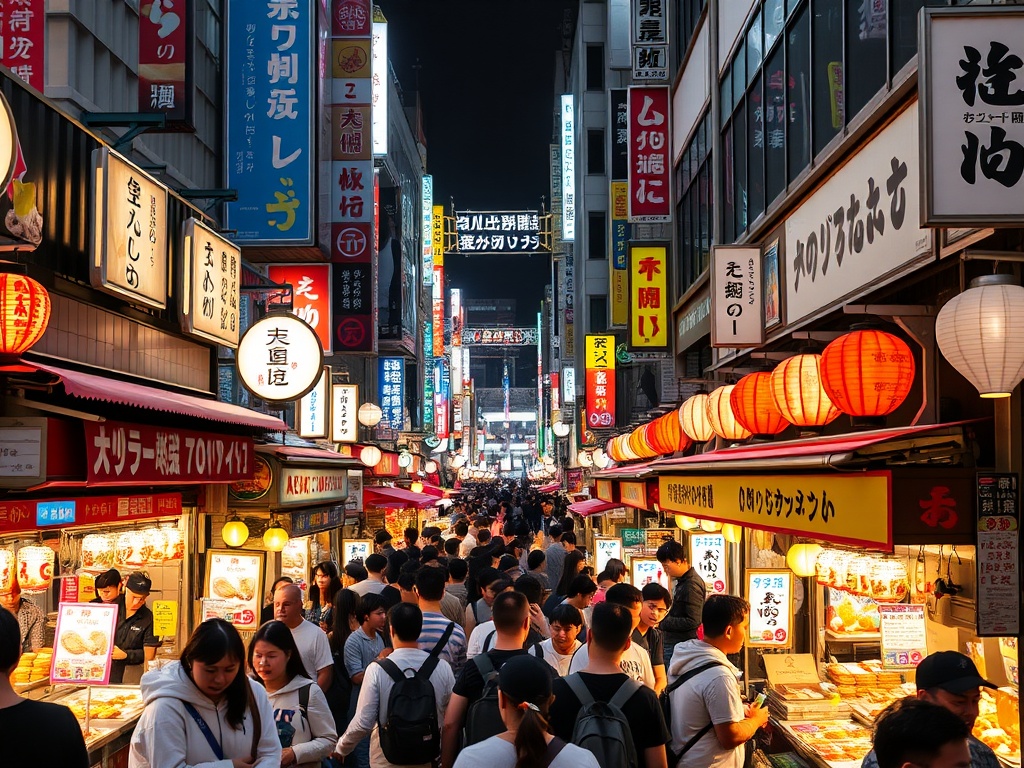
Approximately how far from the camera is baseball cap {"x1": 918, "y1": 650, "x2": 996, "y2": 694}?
5332mm

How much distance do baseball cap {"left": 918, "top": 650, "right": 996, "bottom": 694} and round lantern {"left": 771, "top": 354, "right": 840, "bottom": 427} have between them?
409 centimetres

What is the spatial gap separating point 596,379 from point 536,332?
93570 mm

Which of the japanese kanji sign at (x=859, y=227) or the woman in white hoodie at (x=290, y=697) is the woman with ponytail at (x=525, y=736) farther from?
the japanese kanji sign at (x=859, y=227)

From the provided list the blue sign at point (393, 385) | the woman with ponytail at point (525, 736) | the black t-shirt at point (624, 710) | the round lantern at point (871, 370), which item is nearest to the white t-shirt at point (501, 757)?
the woman with ponytail at point (525, 736)

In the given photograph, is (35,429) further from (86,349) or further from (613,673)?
(613,673)

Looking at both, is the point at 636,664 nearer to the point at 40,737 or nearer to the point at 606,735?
the point at 606,735

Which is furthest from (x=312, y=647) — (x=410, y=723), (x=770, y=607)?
(x=770, y=607)

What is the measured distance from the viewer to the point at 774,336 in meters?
13.0

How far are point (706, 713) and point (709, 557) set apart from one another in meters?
9.44

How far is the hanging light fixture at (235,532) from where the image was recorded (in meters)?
14.0

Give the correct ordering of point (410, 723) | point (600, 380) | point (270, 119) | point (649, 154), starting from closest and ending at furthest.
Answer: point (410, 723), point (270, 119), point (649, 154), point (600, 380)

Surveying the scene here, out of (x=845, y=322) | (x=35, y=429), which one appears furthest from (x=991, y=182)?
(x=35, y=429)

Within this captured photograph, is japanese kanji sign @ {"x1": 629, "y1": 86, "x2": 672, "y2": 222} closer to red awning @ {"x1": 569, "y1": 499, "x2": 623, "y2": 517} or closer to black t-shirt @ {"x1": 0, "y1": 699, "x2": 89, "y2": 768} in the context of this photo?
red awning @ {"x1": 569, "y1": 499, "x2": 623, "y2": 517}

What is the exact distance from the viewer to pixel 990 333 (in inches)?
248
